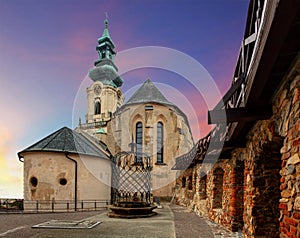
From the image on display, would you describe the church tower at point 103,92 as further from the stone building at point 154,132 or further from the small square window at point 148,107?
the small square window at point 148,107

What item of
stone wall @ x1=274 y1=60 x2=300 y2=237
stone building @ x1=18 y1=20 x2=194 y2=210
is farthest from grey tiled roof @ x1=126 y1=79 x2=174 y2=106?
stone wall @ x1=274 y1=60 x2=300 y2=237

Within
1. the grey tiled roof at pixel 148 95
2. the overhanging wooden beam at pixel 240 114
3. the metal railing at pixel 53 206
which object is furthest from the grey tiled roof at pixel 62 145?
the overhanging wooden beam at pixel 240 114

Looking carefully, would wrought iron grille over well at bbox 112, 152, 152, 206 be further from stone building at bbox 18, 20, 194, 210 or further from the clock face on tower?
the clock face on tower

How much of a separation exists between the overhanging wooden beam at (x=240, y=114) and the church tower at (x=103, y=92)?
30.6 metres

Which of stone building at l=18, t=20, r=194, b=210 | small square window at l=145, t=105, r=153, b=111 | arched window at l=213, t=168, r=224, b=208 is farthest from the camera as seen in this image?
small square window at l=145, t=105, r=153, b=111

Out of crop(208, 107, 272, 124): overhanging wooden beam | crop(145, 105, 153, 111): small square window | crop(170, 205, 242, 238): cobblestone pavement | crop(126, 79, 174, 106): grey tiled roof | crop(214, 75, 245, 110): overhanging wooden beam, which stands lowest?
crop(170, 205, 242, 238): cobblestone pavement

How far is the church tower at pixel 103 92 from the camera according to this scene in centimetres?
3769

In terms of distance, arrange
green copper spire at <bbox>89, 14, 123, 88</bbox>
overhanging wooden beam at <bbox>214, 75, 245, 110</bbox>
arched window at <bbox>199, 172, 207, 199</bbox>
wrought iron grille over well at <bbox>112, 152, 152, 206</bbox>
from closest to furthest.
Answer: overhanging wooden beam at <bbox>214, 75, 245, 110</bbox>, arched window at <bbox>199, 172, 207, 199</bbox>, wrought iron grille over well at <bbox>112, 152, 152, 206</bbox>, green copper spire at <bbox>89, 14, 123, 88</bbox>

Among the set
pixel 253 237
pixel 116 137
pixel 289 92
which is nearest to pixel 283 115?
pixel 289 92

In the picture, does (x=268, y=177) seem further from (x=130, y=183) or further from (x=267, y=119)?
(x=130, y=183)

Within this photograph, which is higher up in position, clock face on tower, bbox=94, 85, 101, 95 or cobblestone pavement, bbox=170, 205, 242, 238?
clock face on tower, bbox=94, 85, 101, 95

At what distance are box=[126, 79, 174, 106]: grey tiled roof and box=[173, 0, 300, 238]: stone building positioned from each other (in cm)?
2083

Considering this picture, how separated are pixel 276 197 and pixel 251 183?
50cm

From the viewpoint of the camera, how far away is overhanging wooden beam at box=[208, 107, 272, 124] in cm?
405
